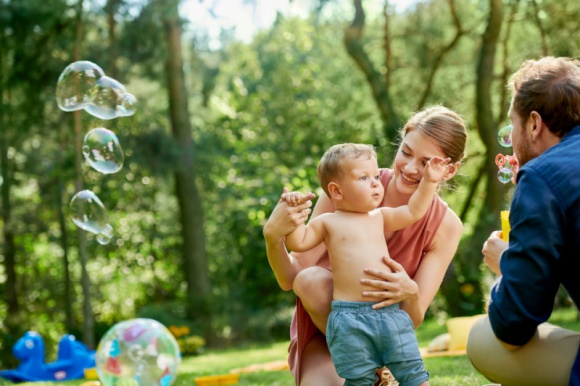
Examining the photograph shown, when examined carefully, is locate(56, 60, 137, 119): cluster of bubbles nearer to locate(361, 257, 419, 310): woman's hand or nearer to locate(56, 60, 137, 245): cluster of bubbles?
locate(56, 60, 137, 245): cluster of bubbles

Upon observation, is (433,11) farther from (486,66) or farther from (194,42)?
(194,42)

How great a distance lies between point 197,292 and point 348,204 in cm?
1005

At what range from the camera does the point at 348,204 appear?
9.31 ft

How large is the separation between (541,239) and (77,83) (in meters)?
3.88

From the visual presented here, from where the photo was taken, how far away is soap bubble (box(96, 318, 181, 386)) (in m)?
4.06

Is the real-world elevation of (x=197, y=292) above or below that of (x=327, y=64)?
below

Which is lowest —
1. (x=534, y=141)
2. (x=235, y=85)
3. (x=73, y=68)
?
(x=534, y=141)

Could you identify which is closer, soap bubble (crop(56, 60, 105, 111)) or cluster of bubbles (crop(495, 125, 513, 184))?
cluster of bubbles (crop(495, 125, 513, 184))

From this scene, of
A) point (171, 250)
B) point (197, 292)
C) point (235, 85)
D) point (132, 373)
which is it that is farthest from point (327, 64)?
point (132, 373)

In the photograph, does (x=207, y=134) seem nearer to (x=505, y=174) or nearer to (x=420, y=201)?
(x=505, y=174)

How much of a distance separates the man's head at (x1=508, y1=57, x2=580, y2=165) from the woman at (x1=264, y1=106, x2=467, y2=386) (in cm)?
61

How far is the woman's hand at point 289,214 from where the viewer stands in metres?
2.75

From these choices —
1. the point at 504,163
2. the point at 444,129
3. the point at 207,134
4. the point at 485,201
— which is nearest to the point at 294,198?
the point at 444,129

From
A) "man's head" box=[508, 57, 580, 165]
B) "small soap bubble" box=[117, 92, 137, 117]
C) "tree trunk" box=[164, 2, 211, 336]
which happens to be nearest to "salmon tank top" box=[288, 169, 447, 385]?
"man's head" box=[508, 57, 580, 165]
